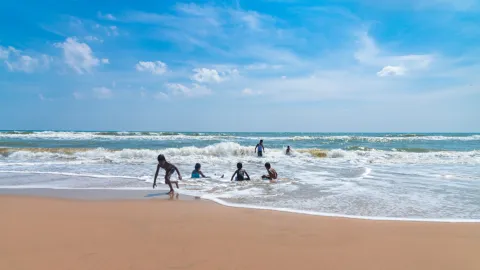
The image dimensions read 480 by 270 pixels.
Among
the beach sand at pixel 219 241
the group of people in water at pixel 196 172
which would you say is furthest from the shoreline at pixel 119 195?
the group of people in water at pixel 196 172

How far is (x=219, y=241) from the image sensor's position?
4.45 meters

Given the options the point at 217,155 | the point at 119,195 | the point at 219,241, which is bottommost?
the point at 217,155

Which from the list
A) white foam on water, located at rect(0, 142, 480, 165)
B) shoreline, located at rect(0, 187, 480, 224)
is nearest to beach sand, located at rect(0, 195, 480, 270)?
shoreline, located at rect(0, 187, 480, 224)

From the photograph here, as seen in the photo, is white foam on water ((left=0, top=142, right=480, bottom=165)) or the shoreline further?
white foam on water ((left=0, top=142, right=480, bottom=165))

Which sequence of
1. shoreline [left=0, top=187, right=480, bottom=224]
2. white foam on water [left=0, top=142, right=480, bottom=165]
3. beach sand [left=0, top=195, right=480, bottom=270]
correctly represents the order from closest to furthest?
beach sand [left=0, top=195, right=480, bottom=270] → shoreline [left=0, top=187, right=480, bottom=224] → white foam on water [left=0, top=142, right=480, bottom=165]

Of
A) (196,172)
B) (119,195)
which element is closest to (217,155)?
(196,172)

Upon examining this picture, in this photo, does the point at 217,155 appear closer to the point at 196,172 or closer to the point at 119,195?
the point at 196,172

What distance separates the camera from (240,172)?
37.3ft

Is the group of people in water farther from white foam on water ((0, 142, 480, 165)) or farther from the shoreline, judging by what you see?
white foam on water ((0, 142, 480, 165))

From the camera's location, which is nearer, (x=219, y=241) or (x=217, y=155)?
(x=219, y=241)

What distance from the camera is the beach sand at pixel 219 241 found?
3.71 m

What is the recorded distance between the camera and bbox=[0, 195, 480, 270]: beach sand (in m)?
3.71

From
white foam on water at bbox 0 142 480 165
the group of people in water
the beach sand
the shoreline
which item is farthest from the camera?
white foam on water at bbox 0 142 480 165

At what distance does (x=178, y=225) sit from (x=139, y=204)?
2073 millimetres
